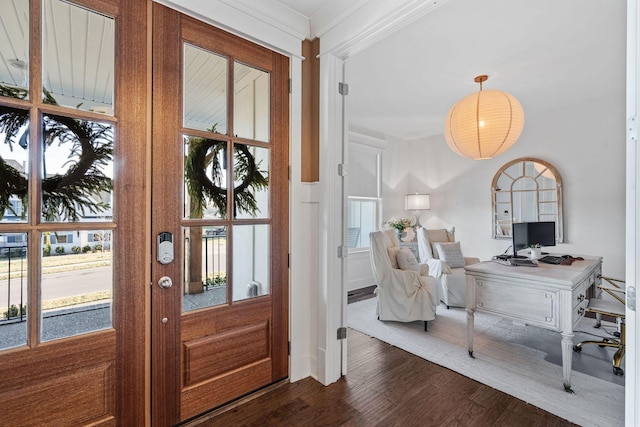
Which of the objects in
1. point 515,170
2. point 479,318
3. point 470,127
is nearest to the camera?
point 470,127

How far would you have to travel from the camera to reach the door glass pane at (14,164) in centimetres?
124

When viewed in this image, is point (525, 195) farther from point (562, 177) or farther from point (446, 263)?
point (446, 263)

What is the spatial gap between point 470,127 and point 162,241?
8.26ft

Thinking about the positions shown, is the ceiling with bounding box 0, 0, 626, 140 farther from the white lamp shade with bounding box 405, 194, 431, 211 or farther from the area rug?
the area rug

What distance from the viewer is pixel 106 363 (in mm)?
1448

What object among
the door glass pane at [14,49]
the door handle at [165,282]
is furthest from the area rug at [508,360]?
the door glass pane at [14,49]

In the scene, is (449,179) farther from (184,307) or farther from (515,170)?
(184,307)

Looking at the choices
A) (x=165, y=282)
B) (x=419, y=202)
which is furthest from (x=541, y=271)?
(x=419, y=202)

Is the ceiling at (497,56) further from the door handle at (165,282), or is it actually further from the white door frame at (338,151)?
the door handle at (165,282)

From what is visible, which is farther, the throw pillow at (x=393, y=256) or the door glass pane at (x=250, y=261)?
the throw pillow at (x=393, y=256)

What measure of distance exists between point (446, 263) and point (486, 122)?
6.48 feet

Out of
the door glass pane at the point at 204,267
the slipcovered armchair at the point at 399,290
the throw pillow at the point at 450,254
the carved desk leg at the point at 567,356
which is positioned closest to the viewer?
the door glass pane at the point at 204,267

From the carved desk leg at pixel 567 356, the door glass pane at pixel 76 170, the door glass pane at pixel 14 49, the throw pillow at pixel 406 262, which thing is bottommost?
→ the carved desk leg at pixel 567 356

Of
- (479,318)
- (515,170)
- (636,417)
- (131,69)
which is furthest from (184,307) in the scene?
(515,170)
